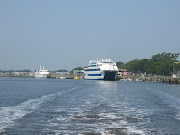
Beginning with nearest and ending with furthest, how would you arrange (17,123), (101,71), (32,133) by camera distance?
(32,133) < (17,123) < (101,71)

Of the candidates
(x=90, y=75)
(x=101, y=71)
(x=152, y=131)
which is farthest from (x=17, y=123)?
(x=90, y=75)

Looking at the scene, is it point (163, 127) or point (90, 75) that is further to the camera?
point (90, 75)

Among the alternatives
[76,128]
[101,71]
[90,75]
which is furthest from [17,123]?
[90,75]

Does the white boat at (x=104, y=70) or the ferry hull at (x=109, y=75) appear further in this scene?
the ferry hull at (x=109, y=75)

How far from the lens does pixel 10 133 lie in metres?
16.7

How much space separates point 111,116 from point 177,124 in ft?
18.1

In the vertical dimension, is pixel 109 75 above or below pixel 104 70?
below

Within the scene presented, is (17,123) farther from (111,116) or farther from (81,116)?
(111,116)

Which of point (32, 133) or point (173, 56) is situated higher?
point (173, 56)

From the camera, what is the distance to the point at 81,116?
76.2ft

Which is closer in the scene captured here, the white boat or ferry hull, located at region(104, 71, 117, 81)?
the white boat

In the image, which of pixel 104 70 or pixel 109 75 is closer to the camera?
pixel 104 70

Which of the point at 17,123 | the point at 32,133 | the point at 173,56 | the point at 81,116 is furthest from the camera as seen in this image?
the point at 173,56

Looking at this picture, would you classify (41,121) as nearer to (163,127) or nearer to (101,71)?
(163,127)
